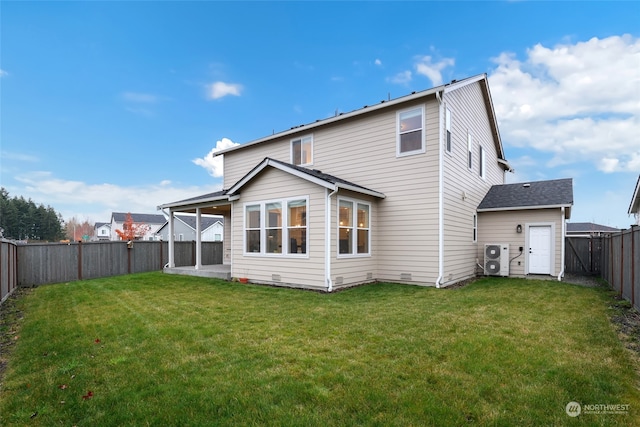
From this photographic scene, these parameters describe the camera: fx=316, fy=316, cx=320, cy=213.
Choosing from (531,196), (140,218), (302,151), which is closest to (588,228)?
(531,196)

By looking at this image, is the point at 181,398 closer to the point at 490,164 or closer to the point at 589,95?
the point at 490,164

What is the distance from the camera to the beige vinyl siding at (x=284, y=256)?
870 cm

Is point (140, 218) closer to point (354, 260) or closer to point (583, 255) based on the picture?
point (354, 260)

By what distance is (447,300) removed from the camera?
7.20 metres

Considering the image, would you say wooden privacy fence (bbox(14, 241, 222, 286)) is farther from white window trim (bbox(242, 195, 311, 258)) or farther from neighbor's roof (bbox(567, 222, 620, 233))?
neighbor's roof (bbox(567, 222, 620, 233))

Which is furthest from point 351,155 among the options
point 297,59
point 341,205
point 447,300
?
point 297,59

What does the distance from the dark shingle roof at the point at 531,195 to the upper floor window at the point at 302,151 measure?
691 cm

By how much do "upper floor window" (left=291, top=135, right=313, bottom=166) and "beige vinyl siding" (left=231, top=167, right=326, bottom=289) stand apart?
2529 millimetres

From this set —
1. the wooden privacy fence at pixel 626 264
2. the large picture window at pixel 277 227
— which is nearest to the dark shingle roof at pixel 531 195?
the wooden privacy fence at pixel 626 264

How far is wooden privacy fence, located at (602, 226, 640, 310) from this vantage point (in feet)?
20.5

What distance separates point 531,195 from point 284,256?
9710 mm

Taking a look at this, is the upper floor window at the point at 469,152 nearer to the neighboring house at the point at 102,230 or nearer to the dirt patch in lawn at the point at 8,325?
the dirt patch in lawn at the point at 8,325

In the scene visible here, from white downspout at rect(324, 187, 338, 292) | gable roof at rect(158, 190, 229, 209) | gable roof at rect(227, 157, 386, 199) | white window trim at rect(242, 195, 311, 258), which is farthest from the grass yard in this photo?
gable roof at rect(158, 190, 229, 209)

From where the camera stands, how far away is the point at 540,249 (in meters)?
Result: 11.3
